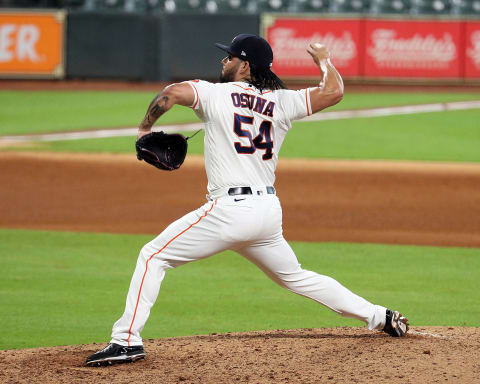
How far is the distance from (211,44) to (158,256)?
1788cm

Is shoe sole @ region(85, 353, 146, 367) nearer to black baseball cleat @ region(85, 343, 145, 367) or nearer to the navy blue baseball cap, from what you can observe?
black baseball cleat @ region(85, 343, 145, 367)

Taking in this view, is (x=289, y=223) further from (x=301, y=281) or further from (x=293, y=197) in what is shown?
(x=301, y=281)

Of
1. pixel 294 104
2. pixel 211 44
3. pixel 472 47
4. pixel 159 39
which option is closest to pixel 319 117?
pixel 211 44

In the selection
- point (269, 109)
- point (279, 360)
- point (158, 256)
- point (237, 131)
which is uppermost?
point (269, 109)

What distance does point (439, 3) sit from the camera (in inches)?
953

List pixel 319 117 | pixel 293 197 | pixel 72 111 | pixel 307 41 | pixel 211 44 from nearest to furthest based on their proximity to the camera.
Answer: pixel 293 197 < pixel 319 117 < pixel 72 111 < pixel 307 41 < pixel 211 44

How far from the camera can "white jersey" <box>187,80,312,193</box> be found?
5000mm

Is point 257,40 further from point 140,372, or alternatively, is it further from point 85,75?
point 85,75

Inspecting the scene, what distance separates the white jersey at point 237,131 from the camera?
500cm

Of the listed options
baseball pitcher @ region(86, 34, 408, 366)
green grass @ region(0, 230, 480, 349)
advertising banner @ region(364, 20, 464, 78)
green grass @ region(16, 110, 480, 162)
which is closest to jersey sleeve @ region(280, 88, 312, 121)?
baseball pitcher @ region(86, 34, 408, 366)

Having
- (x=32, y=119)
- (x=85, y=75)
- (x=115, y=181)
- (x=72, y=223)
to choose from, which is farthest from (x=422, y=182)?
(x=85, y=75)

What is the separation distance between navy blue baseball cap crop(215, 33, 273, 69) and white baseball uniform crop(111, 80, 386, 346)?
0.50 ft

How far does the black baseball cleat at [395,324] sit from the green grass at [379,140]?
10192 mm

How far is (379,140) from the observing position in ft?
57.0
